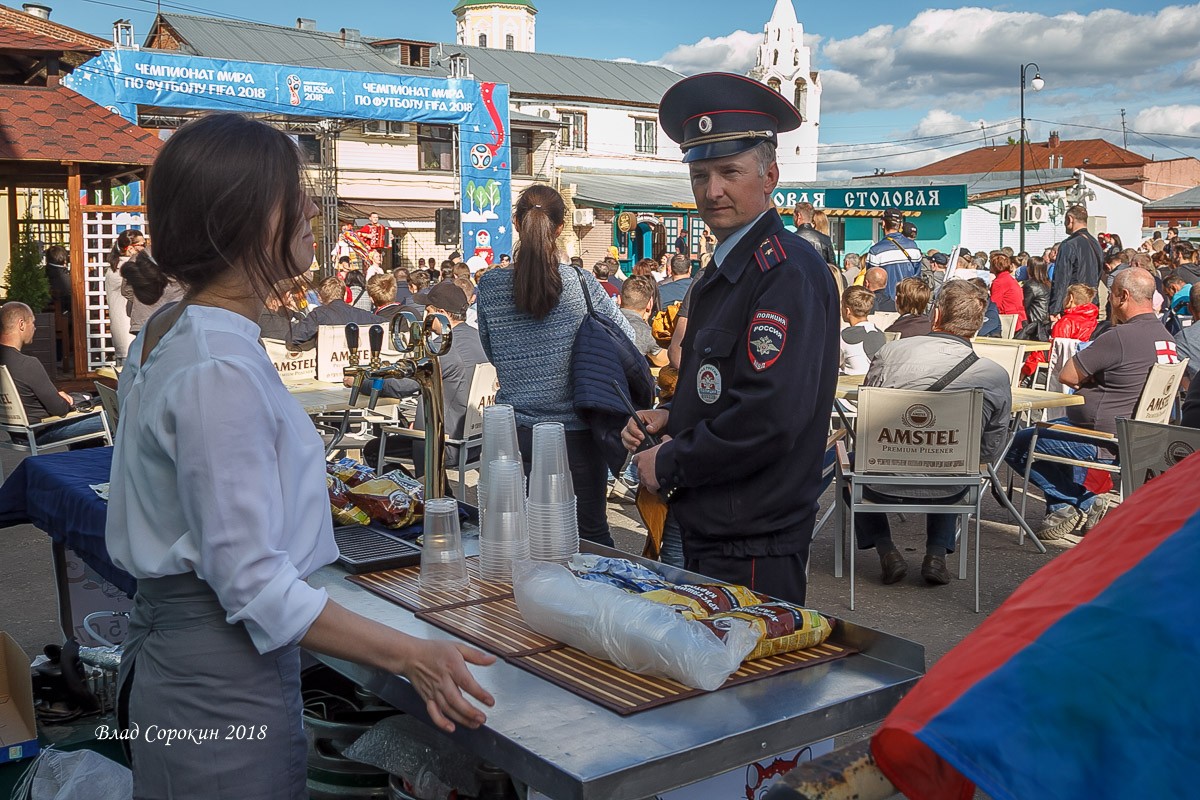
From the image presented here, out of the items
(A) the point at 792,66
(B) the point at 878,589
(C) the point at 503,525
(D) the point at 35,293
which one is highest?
(A) the point at 792,66

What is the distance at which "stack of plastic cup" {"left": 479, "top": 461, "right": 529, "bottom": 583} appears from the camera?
2.38 metres

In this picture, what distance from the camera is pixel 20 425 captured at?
722cm

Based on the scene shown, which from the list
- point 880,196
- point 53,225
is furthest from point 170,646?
point 880,196

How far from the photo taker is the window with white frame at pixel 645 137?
47.9 m

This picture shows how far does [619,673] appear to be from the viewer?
184cm

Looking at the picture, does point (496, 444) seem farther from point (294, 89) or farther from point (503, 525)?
point (294, 89)

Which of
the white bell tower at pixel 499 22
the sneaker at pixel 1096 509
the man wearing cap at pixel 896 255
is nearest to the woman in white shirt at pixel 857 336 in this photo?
the sneaker at pixel 1096 509

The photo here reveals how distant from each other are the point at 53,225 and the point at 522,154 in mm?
24525

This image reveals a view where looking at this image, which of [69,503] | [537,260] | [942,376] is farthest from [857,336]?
[69,503]

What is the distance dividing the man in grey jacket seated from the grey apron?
446 cm

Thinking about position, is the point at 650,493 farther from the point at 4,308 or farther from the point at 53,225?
the point at 53,225

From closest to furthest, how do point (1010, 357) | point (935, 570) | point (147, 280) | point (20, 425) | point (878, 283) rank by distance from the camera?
1. point (147, 280)
2. point (935, 570)
3. point (20, 425)
4. point (1010, 357)
5. point (878, 283)

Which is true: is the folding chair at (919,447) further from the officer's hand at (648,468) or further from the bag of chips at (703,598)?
the bag of chips at (703,598)

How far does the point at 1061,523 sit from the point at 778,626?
17.5 ft
